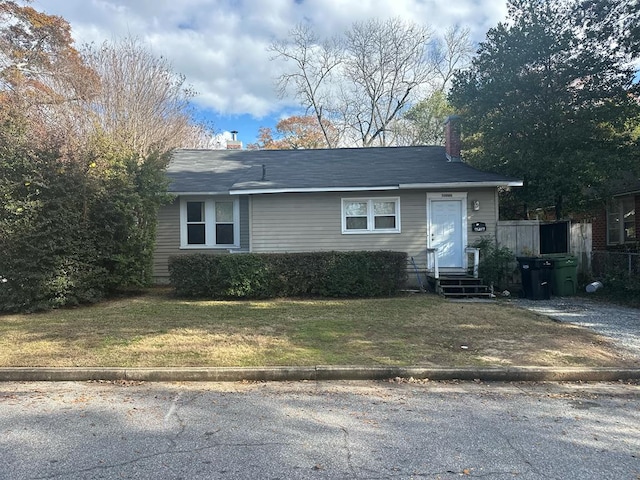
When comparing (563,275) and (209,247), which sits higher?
(209,247)

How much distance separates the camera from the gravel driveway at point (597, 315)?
8.08m

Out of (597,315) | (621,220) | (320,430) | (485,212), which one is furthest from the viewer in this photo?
(621,220)

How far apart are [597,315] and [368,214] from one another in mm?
6397

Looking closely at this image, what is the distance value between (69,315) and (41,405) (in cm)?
541

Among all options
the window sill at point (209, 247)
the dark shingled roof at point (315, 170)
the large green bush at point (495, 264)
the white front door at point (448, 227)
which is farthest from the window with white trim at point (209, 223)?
the large green bush at point (495, 264)

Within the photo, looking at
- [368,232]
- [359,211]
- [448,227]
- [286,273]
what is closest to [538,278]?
[448,227]

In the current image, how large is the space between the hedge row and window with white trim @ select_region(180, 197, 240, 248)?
10.2ft

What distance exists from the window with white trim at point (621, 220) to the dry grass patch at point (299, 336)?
9103 mm

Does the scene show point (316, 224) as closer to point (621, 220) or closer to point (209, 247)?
point (209, 247)

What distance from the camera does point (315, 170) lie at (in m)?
15.4

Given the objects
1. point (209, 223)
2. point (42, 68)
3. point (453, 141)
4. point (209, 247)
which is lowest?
point (209, 247)

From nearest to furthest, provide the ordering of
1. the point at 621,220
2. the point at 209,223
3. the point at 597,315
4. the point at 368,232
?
the point at 597,315 → the point at 368,232 → the point at 209,223 → the point at 621,220

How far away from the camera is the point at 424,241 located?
13.9m

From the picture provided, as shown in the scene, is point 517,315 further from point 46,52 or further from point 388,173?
point 46,52
